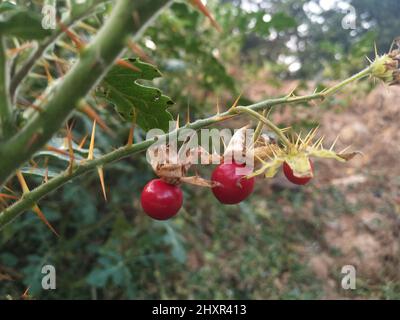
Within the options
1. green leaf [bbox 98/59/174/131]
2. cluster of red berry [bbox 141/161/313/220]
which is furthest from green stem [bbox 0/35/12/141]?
cluster of red berry [bbox 141/161/313/220]

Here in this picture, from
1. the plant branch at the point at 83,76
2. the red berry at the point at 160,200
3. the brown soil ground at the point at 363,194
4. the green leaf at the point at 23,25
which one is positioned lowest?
the plant branch at the point at 83,76

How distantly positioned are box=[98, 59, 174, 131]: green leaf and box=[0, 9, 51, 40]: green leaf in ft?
0.85

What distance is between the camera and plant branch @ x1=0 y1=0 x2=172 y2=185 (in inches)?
16.5

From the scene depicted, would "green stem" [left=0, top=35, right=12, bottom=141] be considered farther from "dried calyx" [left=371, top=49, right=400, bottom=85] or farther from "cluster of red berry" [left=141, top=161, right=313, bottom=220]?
"dried calyx" [left=371, top=49, right=400, bottom=85]

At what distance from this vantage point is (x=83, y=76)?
448 mm

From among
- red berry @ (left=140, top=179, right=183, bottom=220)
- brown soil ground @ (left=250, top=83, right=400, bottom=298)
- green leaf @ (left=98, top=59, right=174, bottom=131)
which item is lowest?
red berry @ (left=140, top=179, right=183, bottom=220)

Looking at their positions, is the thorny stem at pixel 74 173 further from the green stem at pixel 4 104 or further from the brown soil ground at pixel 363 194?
the brown soil ground at pixel 363 194

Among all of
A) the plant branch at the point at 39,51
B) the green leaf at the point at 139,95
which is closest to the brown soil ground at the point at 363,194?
the green leaf at the point at 139,95

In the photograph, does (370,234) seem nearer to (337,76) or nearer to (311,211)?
(311,211)

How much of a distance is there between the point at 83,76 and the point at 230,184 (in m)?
0.44

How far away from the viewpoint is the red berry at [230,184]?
32.5 inches

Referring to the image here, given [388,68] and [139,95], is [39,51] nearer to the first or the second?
[139,95]
